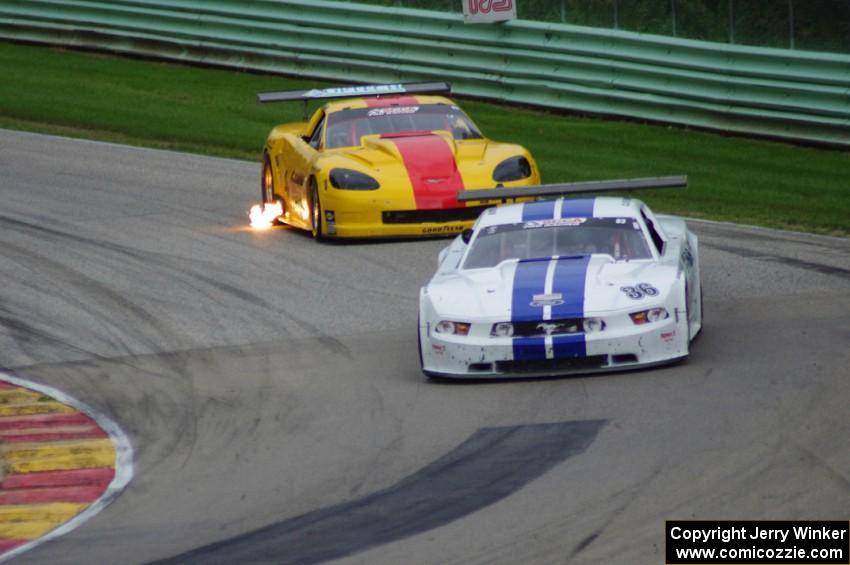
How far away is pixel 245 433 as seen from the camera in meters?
10.2

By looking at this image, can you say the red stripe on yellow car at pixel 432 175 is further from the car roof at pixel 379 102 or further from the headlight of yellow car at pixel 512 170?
the car roof at pixel 379 102

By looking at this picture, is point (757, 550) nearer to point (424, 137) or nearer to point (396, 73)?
point (424, 137)

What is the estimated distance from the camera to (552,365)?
10969 millimetres

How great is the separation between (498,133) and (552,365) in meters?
12.7

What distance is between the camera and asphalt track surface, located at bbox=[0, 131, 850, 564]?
310 inches

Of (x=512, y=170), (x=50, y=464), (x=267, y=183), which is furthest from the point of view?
(x=267, y=183)

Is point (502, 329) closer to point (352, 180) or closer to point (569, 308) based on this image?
point (569, 308)

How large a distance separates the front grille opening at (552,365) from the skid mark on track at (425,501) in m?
1.18

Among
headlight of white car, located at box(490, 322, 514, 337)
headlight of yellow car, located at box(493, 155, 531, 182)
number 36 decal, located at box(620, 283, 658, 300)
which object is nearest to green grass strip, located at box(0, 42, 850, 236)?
headlight of yellow car, located at box(493, 155, 531, 182)

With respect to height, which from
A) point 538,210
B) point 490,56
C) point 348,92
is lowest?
point 538,210

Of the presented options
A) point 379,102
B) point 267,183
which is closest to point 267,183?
point 267,183

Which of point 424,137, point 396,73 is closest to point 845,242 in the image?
point 424,137

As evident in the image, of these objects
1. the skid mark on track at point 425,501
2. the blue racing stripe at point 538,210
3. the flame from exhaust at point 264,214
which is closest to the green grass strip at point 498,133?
the flame from exhaust at point 264,214

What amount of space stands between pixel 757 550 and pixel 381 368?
5.10 m
